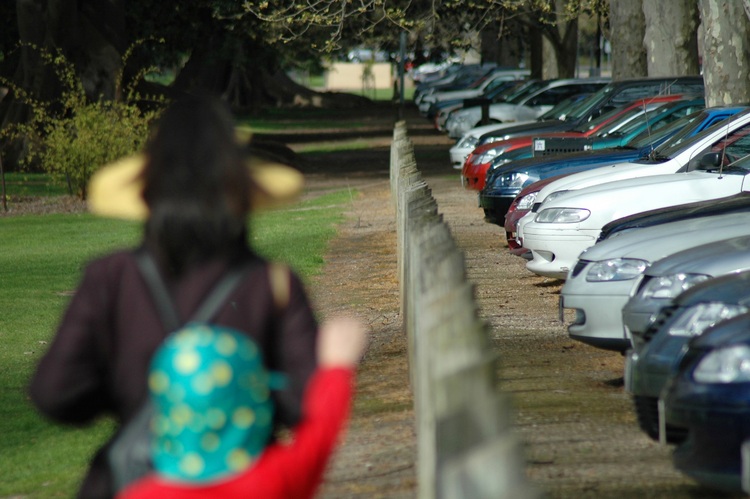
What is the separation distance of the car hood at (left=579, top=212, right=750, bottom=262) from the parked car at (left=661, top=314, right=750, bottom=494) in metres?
2.51

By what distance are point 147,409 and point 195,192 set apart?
0.47 m

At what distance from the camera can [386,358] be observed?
336 inches

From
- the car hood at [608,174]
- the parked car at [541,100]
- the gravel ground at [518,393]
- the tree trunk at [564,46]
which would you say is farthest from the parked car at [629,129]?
the tree trunk at [564,46]

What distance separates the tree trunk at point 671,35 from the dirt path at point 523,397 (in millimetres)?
8812

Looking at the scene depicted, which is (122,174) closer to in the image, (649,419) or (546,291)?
(649,419)

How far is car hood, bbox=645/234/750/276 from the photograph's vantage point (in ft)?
20.9

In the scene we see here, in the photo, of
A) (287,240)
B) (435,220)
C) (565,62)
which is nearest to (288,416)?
(435,220)

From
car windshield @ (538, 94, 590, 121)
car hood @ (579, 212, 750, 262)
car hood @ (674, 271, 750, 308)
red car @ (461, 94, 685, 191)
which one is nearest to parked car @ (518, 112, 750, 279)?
car hood @ (579, 212, 750, 262)

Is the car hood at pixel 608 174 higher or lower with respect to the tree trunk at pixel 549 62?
lower

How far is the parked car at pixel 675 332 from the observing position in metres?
5.60

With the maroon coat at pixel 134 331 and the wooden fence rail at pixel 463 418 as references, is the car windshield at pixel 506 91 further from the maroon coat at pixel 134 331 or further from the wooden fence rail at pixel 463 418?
the maroon coat at pixel 134 331

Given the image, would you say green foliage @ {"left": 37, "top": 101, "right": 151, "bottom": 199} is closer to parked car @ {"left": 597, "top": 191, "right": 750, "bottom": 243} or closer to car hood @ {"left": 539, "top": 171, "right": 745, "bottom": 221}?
car hood @ {"left": 539, "top": 171, "right": 745, "bottom": 221}

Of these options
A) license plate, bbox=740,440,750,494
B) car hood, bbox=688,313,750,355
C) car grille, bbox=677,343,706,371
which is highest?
car hood, bbox=688,313,750,355

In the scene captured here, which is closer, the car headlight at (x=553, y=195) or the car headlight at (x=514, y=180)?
the car headlight at (x=553, y=195)
